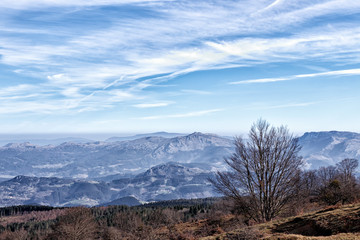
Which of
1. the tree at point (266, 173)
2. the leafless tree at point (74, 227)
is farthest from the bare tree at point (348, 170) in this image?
the leafless tree at point (74, 227)

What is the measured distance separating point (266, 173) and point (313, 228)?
5.95 m

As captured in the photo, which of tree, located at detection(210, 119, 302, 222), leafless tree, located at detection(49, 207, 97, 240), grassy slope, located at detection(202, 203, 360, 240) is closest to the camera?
grassy slope, located at detection(202, 203, 360, 240)

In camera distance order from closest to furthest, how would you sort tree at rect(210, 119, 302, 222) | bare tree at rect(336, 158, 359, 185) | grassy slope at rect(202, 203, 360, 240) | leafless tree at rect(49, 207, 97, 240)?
grassy slope at rect(202, 203, 360, 240) → tree at rect(210, 119, 302, 222) → leafless tree at rect(49, 207, 97, 240) → bare tree at rect(336, 158, 359, 185)

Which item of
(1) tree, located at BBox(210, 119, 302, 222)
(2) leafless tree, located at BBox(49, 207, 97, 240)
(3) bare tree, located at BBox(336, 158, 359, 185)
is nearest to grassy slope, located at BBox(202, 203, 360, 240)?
(1) tree, located at BBox(210, 119, 302, 222)

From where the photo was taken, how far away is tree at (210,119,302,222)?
2500 cm

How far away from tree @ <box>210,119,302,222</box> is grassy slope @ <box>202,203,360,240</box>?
7.15 ft

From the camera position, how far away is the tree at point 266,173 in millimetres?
25000

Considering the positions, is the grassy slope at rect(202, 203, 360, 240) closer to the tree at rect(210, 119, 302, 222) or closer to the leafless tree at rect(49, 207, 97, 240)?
the tree at rect(210, 119, 302, 222)

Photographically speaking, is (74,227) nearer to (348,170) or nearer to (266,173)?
(266,173)

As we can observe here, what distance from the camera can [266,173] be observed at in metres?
25.2

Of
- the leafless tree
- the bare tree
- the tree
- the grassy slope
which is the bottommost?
the leafless tree

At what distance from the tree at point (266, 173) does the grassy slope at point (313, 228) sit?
2178mm

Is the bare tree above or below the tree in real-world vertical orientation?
below

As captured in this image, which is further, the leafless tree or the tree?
the leafless tree
